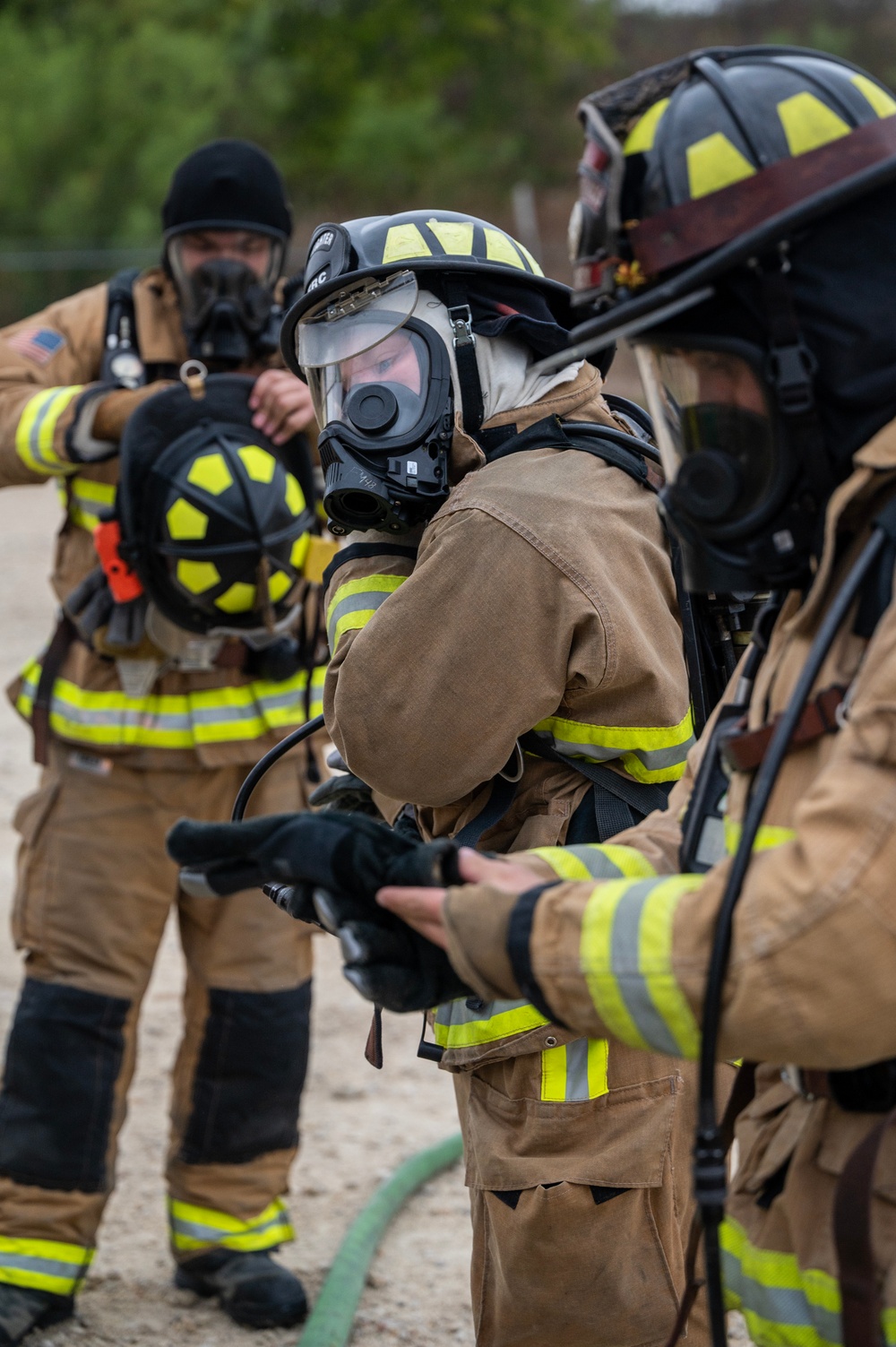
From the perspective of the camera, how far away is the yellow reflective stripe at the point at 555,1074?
7.94 ft

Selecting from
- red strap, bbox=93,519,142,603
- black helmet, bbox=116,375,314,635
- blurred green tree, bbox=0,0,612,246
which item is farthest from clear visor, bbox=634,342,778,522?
blurred green tree, bbox=0,0,612,246

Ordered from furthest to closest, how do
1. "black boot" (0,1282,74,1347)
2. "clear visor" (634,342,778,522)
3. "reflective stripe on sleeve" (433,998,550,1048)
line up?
"black boot" (0,1282,74,1347)
"reflective stripe on sleeve" (433,998,550,1048)
"clear visor" (634,342,778,522)

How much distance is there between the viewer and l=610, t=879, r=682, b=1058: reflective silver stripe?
5.12ft

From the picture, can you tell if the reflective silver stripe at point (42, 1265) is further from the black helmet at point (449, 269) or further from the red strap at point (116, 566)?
the black helmet at point (449, 269)

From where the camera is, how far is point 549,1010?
164cm

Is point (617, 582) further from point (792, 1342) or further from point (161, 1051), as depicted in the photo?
point (161, 1051)

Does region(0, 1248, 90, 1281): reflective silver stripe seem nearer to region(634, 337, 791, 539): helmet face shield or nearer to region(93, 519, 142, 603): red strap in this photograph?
region(93, 519, 142, 603): red strap

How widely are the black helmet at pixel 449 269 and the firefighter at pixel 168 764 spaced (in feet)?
3.60

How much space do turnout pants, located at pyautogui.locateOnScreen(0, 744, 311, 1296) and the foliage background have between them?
62.4ft

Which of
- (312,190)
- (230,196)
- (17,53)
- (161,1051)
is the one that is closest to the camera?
Answer: (230,196)

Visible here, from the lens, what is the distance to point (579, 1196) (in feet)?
7.79

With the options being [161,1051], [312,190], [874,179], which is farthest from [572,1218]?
[312,190]

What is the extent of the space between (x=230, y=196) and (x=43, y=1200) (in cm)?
258

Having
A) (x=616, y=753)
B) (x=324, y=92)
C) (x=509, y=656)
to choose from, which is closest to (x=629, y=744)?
(x=616, y=753)
